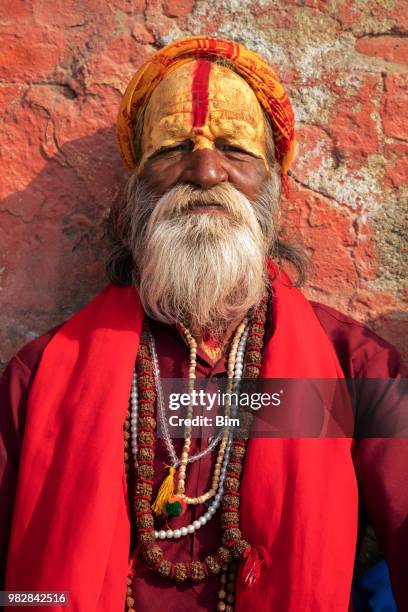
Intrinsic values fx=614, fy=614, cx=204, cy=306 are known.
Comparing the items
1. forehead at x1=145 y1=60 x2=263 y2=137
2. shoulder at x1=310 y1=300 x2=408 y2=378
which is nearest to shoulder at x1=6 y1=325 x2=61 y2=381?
forehead at x1=145 y1=60 x2=263 y2=137

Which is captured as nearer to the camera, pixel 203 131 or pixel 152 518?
pixel 152 518

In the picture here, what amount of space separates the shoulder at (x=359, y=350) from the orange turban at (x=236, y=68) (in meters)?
0.65

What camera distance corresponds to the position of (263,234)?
2076mm

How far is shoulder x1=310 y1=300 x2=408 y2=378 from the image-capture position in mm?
1866

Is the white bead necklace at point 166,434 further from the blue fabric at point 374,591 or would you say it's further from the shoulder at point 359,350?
the blue fabric at point 374,591

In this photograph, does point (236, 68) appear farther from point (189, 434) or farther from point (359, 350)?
point (189, 434)

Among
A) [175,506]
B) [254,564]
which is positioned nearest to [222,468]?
[175,506]

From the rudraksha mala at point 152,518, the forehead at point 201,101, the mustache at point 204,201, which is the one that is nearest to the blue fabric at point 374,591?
the rudraksha mala at point 152,518

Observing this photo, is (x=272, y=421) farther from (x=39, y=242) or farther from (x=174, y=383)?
(x=39, y=242)

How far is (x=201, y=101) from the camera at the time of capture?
1.97m

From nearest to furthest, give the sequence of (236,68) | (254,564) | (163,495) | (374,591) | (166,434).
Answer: (254,564) → (163,495) → (166,434) → (374,591) → (236,68)

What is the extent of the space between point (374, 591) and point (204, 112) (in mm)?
1606

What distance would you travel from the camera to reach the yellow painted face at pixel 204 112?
197cm

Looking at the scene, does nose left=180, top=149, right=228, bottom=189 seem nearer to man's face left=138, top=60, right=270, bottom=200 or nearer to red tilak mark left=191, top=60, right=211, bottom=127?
man's face left=138, top=60, right=270, bottom=200
